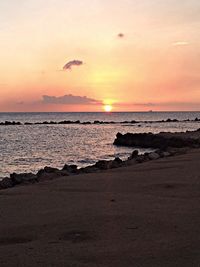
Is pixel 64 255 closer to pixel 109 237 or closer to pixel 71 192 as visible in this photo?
pixel 109 237

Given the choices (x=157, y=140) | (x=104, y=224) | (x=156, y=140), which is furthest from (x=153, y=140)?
(x=104, y=224)

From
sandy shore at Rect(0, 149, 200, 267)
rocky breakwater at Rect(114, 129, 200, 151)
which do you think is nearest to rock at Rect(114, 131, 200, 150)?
rocky breakwater at Rect(114, 129, 200, 151)

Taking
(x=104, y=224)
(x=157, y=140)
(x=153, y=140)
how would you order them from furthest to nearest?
1. (x=153, y=140)
2. (x=157, y=140)
3. (x=104, y=224)

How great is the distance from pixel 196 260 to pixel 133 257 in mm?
595

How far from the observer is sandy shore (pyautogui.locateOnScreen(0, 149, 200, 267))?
437 cm

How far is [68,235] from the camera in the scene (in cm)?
523

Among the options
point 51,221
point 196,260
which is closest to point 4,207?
point 51,221

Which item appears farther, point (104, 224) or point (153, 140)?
point (153, 140)

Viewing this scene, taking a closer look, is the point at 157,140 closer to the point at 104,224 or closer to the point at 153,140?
the point at 153,140

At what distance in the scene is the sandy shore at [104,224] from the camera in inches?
172

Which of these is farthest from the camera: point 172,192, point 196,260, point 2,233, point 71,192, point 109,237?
point 71,192

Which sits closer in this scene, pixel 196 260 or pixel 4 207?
pixel 196 260

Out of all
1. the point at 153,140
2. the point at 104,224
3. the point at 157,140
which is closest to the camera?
the point at 104,224

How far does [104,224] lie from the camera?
561 centimetres
